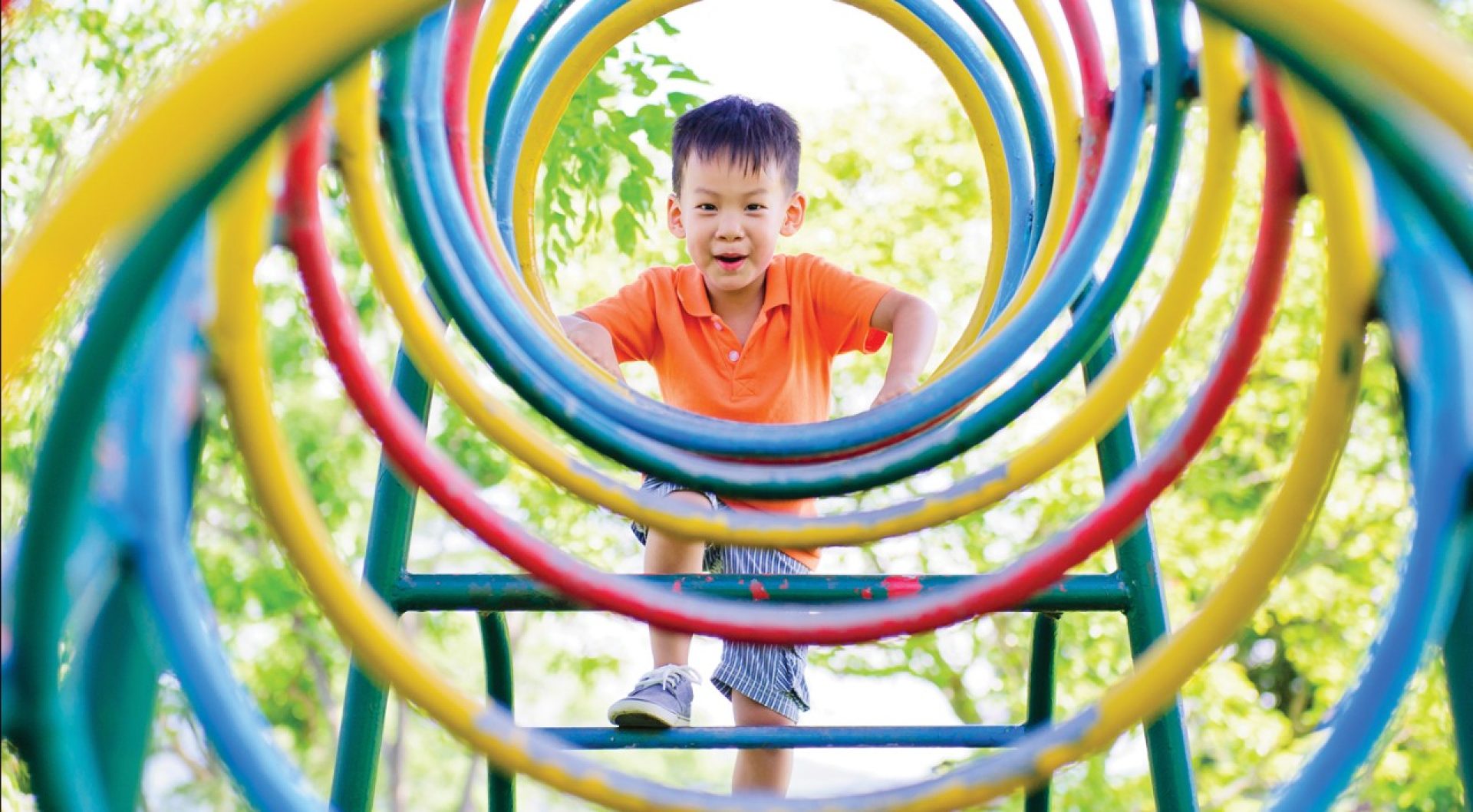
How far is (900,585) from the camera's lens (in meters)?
1.95

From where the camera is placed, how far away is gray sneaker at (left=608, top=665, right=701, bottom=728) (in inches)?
86.3

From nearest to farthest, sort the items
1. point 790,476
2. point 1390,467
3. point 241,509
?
point 790,476 < point 1390,467 < point 241,509

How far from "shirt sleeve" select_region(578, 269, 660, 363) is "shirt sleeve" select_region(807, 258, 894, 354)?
306 millimetres

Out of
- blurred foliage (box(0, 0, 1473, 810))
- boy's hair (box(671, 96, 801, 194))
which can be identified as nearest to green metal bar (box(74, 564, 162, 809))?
boy's hair (box(671, 96, 801, 194))

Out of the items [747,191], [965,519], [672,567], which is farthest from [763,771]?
[965,519]

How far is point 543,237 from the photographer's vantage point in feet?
14.9

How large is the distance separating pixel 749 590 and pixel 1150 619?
24.6 inches

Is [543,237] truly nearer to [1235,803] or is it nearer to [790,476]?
[790,476]

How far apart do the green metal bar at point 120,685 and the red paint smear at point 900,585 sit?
89 centimetres

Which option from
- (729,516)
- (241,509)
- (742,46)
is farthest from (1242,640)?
(729,516)

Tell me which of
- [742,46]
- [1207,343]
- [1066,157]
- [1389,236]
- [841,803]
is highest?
[742,46]

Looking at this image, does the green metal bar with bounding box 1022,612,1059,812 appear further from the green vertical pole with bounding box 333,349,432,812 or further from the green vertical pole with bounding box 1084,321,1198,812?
the green vertical pole with bounding box 333,349,432,812

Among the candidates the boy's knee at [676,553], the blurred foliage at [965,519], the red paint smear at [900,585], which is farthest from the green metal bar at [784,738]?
the blurred foliage at [965,519]

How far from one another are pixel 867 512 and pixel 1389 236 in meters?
0.77
